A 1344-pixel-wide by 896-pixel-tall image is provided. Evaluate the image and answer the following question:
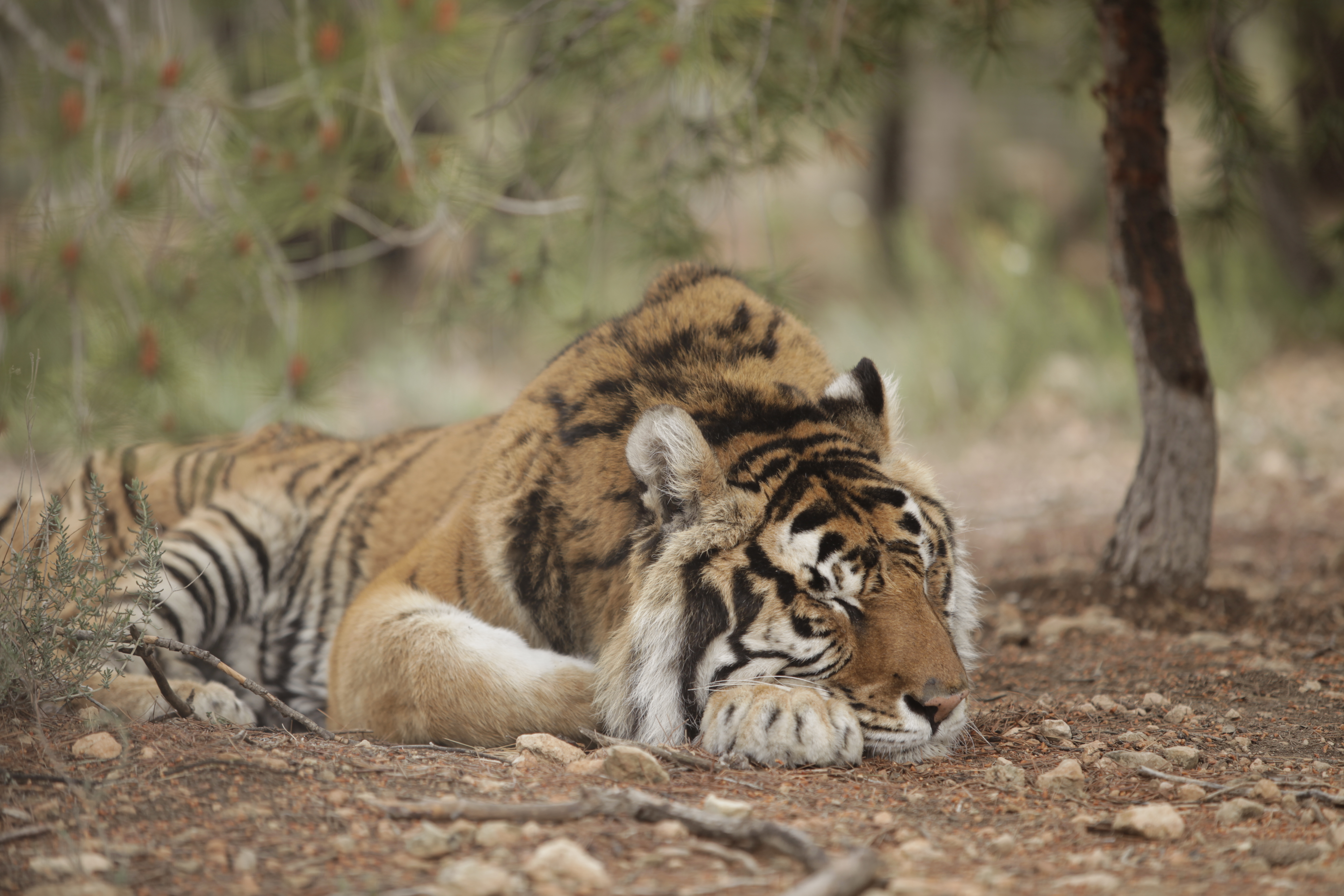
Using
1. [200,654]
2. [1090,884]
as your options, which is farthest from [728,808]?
[200,654]

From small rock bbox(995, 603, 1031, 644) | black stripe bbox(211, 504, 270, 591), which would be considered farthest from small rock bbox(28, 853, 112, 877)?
small rock bbox(995, 603, 1031, 644)

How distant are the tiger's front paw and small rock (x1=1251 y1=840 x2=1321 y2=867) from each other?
32.3 inches

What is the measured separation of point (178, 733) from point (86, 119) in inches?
99.2

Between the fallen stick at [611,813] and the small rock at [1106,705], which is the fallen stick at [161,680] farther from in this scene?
the small rock at [1106,705]

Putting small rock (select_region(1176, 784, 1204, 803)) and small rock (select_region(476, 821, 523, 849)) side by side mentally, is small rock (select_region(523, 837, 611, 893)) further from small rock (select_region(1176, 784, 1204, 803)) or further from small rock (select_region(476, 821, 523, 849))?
small rock (select_region(1176, 784, 1204, 803))

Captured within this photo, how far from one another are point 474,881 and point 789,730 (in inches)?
36.6

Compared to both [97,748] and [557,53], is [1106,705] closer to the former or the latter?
[97,748]

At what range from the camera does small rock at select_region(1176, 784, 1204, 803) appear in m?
2.22

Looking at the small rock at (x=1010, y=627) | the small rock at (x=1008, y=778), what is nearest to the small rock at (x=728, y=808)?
the small rock at (x=1008, y=778)

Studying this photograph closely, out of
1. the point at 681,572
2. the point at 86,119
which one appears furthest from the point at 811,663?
the point at 86,119

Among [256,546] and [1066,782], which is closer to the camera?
[1066,782]

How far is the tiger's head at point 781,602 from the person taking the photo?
2.43 m

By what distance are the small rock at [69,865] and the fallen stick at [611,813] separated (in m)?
0.45

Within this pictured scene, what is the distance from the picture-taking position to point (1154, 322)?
12.2 feet
